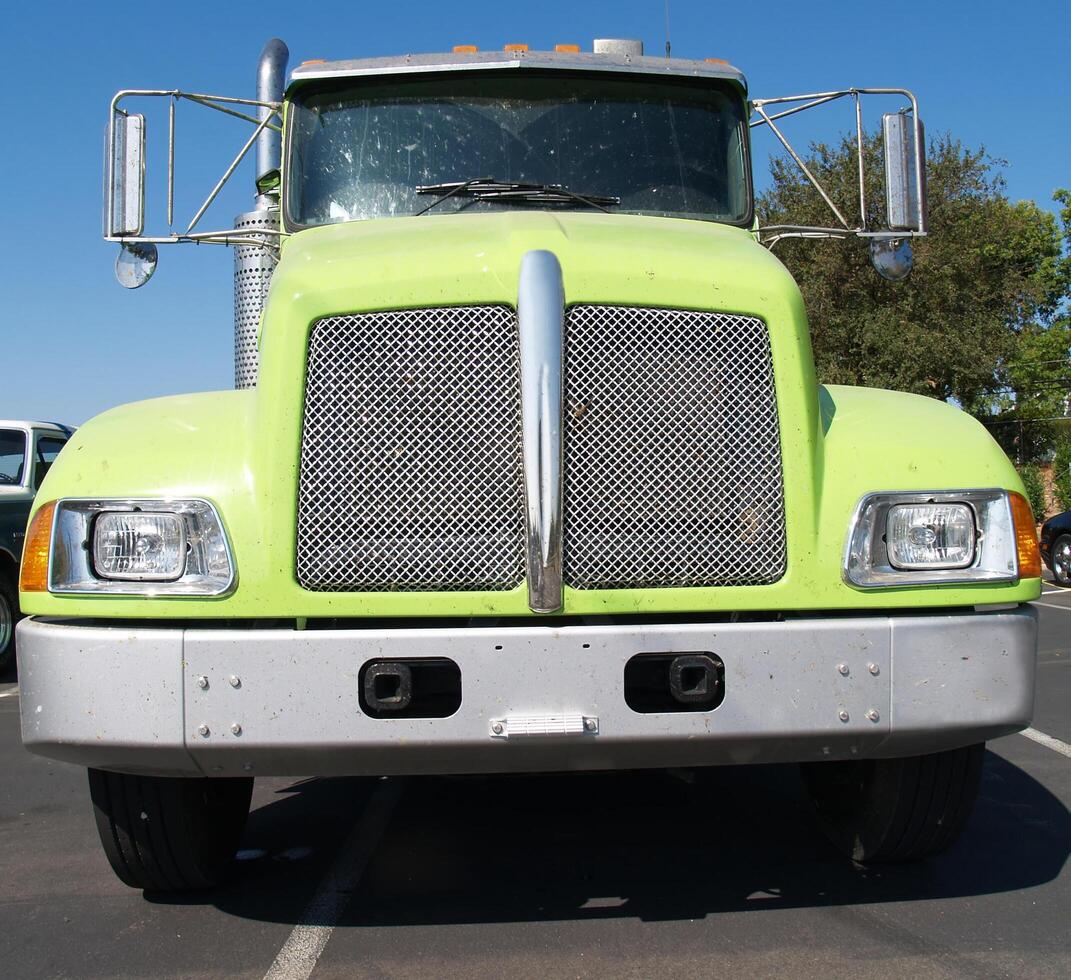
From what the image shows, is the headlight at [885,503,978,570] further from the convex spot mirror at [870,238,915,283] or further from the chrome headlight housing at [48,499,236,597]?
→ the convex spot mirror at [870,238,915,283]

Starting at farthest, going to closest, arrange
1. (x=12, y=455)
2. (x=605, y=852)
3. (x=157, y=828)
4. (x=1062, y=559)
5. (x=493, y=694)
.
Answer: (x=1062, y=559) → (x=12, y=455) → (x=605, y=852) → (x=157, y=828) → (x=493, y=694)

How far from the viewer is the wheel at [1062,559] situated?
1512cm

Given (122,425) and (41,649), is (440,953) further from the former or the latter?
(122,425)

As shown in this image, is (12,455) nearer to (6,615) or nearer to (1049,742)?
(6,615)

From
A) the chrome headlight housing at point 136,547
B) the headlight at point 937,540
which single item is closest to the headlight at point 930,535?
the headlight at point 937,540

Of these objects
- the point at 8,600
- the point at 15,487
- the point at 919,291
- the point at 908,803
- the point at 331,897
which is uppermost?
the point at 919,291

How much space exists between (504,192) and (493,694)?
2043 millimetres

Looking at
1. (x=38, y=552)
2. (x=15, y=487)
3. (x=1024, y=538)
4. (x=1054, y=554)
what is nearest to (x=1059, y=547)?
(x=1054, y=554)

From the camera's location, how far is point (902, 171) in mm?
4848

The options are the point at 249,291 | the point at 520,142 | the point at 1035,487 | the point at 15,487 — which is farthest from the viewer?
the point at 1035,487

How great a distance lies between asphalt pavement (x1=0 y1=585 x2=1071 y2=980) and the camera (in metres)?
3.16

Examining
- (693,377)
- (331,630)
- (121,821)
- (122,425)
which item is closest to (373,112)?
(122,425)

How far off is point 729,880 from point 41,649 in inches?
85.6

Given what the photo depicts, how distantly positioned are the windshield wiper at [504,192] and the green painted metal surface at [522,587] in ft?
2.96
